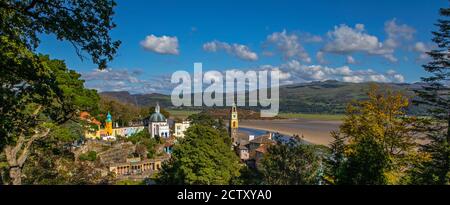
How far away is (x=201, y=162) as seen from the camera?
26375 millimetres

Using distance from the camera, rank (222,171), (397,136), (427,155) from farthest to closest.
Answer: (222,171) < (397,136) < (427,155)

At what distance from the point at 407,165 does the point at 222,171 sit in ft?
47.8

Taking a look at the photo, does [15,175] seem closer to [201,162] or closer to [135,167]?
[201,162]

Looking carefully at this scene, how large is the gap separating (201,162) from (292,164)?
31.8ft

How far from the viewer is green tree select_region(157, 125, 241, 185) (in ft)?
84.3

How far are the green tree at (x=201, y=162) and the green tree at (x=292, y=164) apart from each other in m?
7.22

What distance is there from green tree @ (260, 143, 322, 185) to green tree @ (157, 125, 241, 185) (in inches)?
284

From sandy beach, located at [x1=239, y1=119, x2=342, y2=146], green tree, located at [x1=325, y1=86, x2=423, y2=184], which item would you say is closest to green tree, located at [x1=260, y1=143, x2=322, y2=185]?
green tree, located at [x1=325, y1=86, x2=423, y2=184]

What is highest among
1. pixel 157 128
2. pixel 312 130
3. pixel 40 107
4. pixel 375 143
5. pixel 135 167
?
pixel 40 107

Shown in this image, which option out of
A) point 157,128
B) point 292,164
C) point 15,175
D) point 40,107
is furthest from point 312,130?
point 40,107

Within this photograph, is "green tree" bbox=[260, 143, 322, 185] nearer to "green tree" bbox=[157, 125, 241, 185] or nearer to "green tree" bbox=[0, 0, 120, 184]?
"green tree" bbox=[157, 125, 241, 185]

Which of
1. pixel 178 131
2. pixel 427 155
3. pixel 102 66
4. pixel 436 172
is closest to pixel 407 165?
pixel 427 155

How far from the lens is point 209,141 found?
93.2 ft
